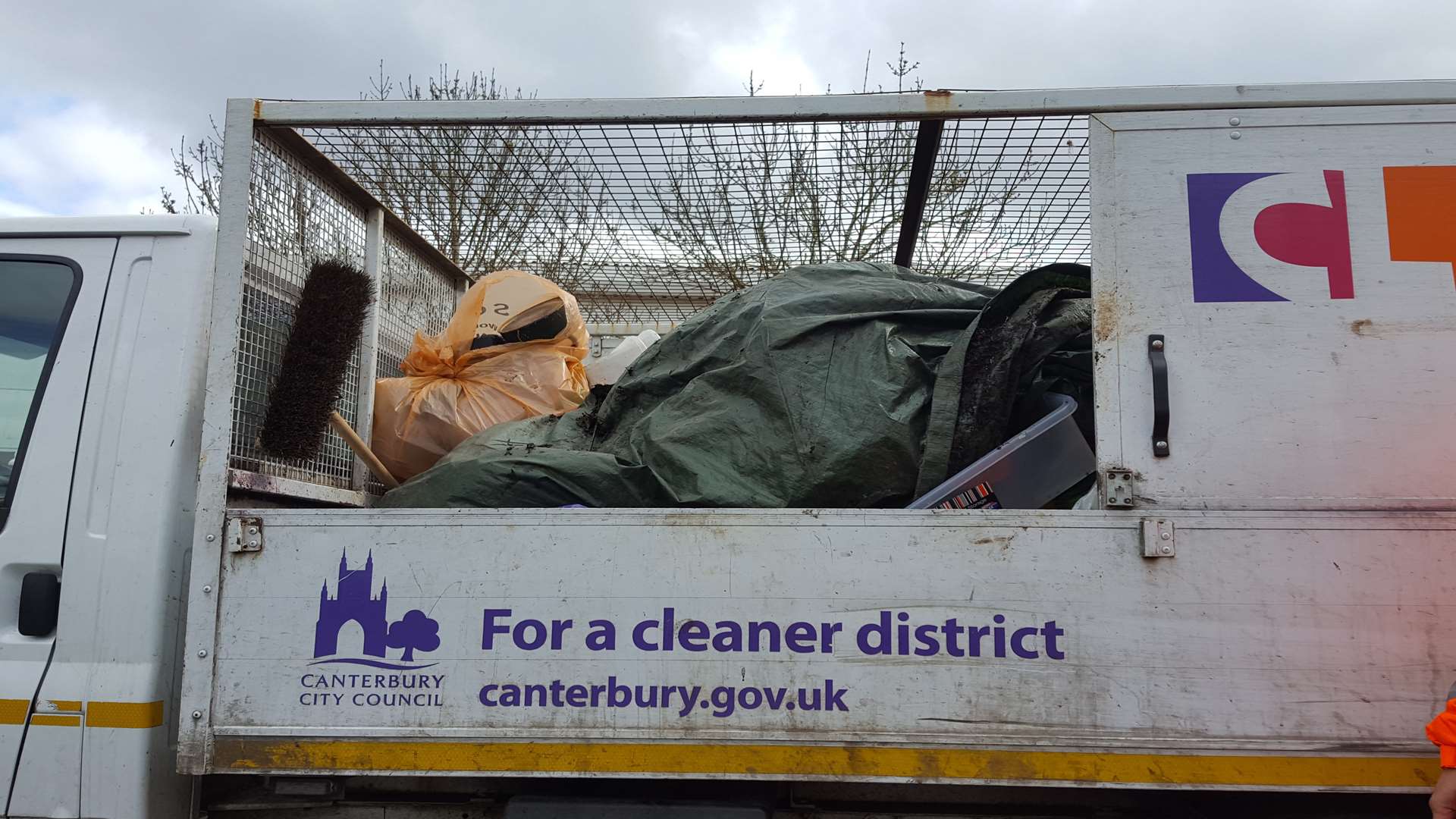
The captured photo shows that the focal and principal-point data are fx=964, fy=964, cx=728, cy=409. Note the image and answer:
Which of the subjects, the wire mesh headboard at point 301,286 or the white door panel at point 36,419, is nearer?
the white door panel at point 36,419

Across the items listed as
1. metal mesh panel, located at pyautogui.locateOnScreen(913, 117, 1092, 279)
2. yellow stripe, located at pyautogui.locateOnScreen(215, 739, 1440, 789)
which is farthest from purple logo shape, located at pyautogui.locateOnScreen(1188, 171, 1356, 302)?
yellow stripe, located at pyautogui.locateOnScreen(215, 739, 1440, 789)

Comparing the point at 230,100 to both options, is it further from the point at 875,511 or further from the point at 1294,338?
the point at 1294,338

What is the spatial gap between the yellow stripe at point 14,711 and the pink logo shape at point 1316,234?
9.16 ft

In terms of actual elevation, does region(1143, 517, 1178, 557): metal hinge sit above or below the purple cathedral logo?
above

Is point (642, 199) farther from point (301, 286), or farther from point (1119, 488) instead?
point (1119, 488)

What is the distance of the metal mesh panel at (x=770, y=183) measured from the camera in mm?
2414

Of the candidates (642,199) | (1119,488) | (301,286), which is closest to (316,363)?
(301,286)

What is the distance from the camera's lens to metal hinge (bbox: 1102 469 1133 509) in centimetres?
194

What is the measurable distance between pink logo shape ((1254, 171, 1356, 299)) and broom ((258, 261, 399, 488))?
2.30 meters

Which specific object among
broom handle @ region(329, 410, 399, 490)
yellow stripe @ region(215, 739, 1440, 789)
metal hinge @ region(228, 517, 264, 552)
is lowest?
yellow stripe @ region(215, 739, 1440, 789)

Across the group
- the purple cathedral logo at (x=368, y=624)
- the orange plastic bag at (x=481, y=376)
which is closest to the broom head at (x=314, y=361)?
the orange plastic bag at (x=481, y=376)

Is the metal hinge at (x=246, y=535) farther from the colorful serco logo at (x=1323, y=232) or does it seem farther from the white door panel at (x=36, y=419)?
the colorful serco logo at (x=1323, y=232)

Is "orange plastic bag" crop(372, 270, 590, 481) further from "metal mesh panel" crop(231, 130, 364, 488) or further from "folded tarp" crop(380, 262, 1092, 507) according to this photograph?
"folded tarp" crop(380, 262, 1092, 507)

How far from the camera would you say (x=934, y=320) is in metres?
2.56
